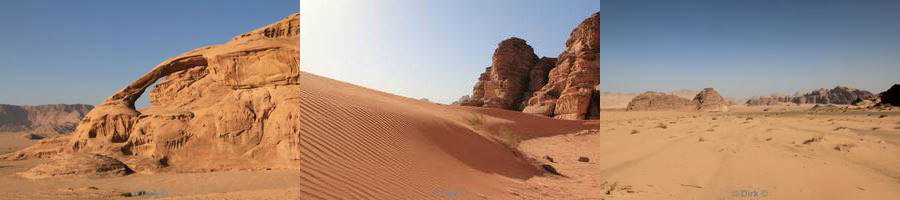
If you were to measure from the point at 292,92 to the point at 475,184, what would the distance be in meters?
9.82

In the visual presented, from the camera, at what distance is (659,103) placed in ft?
114

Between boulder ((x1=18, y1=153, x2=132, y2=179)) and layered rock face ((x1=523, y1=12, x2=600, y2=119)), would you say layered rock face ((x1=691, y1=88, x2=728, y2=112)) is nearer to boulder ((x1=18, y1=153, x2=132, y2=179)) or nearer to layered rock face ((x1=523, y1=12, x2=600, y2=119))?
layered rock face ((x1=523, y1=12, x2=600, y2=119))

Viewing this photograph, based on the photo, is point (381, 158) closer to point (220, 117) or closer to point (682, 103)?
point (220, 117)

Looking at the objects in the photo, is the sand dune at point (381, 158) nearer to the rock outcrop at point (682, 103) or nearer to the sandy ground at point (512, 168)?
the sandy ground at point (512, 168)

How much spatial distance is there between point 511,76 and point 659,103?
11255 millimetres

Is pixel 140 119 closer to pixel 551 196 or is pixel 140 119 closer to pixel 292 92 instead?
pixel 292 92

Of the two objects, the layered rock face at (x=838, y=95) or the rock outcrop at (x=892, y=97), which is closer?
the rock outcrop at (x=892, y=97)

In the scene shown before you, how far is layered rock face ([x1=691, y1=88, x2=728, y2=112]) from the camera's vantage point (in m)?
31.8

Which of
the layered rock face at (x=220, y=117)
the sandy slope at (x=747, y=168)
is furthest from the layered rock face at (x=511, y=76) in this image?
the sandy slope at (x=747, y=168)

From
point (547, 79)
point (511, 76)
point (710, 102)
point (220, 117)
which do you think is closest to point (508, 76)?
point (511, 76)

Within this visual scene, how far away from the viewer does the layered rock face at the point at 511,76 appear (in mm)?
34812

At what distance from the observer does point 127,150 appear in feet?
51.6

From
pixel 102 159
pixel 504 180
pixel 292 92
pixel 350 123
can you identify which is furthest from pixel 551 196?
pixel 102 159

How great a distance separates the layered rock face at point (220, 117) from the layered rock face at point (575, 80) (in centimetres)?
1795
